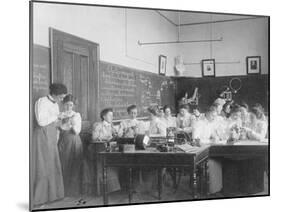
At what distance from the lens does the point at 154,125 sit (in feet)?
13.3

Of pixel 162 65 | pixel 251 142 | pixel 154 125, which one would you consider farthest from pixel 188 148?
pixel 162 65

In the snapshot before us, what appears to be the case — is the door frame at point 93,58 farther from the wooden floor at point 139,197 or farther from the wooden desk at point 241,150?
the wooden desk at point 241,150

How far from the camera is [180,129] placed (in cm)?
A: 411

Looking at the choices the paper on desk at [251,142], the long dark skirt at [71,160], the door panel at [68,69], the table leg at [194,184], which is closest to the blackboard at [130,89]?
the door panel at [68,69]

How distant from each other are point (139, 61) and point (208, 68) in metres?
0.65

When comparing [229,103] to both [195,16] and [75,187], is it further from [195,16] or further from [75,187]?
[75,187]

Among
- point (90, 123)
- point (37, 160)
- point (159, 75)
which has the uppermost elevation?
point (159, 75)

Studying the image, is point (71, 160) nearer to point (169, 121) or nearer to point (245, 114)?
point (169, 121)

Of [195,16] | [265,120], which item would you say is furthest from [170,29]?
[265,120]

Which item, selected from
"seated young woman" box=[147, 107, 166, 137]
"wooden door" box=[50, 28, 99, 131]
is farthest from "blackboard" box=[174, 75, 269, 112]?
"wooden door" box=[50, 28, 99, 131]

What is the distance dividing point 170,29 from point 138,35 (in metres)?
0.30

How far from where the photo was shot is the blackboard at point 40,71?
3.58 m

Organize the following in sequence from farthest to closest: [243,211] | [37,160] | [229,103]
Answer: [229,103]
[243,211]
[37,160]

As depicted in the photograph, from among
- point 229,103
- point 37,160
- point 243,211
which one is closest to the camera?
point 37,160
